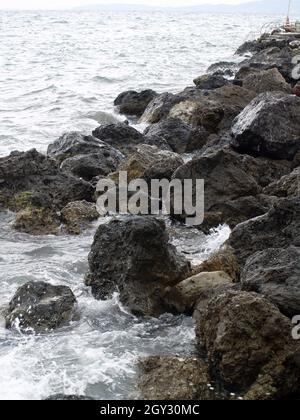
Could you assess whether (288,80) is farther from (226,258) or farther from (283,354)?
(283,354)

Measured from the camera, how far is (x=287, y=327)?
580 centimetres

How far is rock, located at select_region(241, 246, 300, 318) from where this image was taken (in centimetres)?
618

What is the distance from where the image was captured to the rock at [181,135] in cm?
1446

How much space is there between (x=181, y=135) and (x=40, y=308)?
8.47 metres

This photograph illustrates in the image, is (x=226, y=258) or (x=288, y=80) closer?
(x=226, y=258)

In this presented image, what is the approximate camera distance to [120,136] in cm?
1461

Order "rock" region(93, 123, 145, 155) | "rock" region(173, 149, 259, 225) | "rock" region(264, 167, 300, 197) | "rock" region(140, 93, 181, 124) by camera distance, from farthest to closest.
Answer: "rock" region(140, 93, 181, 124) < "rock" region(93, 123, 145, 155) < "rock" region(173, 149, 259, 225) < "rock" region(264, 167, 300, 197)

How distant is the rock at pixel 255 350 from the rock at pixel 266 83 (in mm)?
12166

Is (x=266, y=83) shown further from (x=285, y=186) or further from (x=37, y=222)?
(x=37, y=222)

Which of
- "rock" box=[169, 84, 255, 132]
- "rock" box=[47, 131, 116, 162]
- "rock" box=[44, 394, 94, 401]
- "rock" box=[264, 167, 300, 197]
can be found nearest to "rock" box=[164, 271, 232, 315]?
"rock" box=[44, 394, 94, 401]

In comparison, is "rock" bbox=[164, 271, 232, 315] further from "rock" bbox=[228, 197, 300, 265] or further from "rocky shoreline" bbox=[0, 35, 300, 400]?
"rock" bbox=[228, 197, 300, 265]

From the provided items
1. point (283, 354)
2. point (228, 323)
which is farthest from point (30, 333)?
point (283, 354)

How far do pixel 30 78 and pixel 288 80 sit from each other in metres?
14.4

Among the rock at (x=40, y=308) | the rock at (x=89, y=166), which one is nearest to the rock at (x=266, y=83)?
the rock at (x=89, y=166)
